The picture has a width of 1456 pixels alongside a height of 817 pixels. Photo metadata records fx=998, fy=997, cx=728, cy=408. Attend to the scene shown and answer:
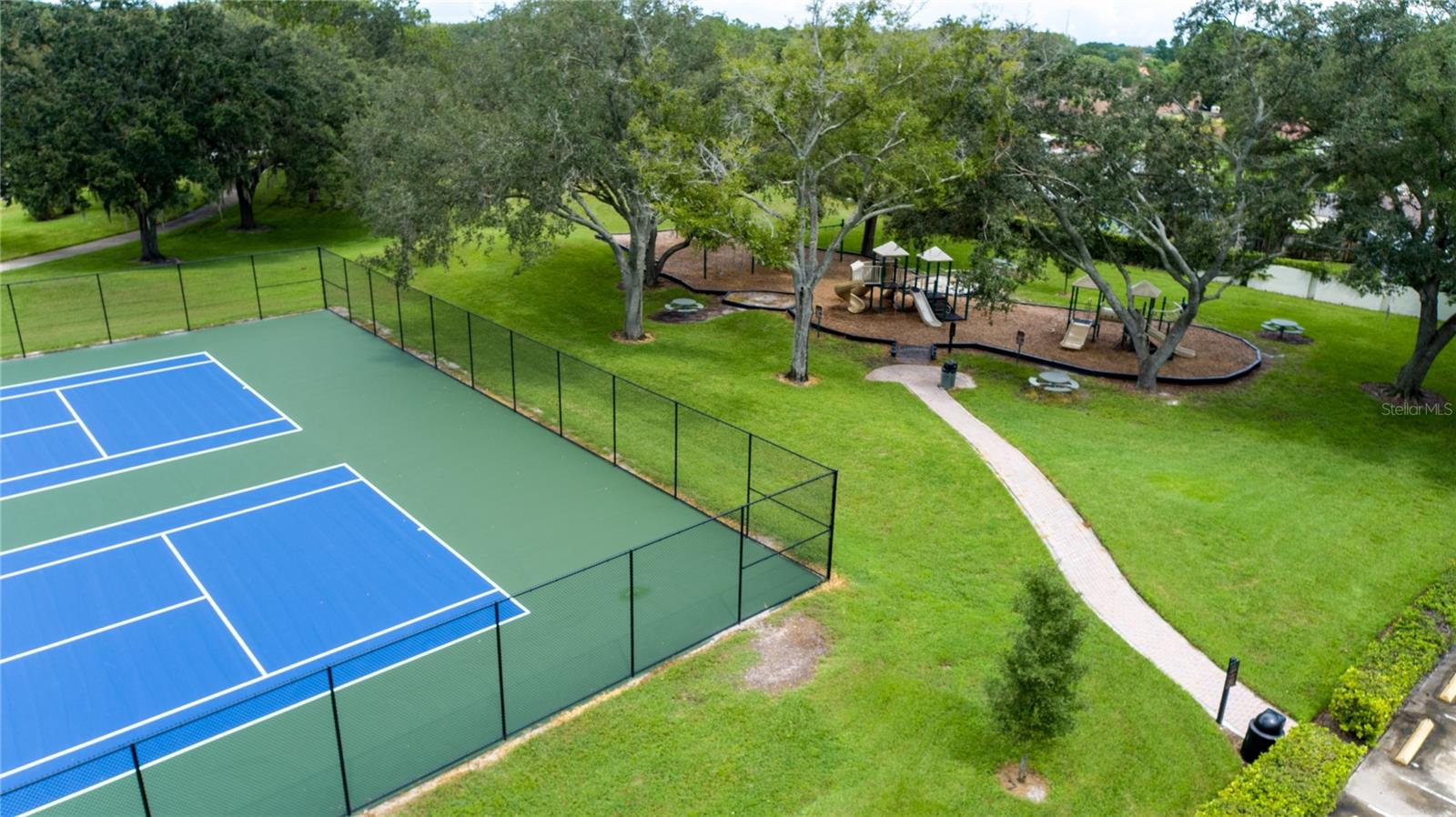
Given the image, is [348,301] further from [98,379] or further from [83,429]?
[83,429]

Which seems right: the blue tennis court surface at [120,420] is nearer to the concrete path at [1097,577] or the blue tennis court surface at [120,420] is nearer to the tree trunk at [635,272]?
the tree trunk at [635,272]

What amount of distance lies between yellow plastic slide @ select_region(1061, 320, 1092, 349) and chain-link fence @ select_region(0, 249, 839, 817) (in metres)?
12.8

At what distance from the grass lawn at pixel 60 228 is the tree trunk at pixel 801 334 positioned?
31.1 meters

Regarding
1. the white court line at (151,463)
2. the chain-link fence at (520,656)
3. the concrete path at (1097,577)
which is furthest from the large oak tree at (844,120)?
the white court line at (151,463)

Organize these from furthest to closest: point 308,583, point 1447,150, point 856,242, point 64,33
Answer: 1. point 856,242
2. point 64,33
3. point 1447,150
4. point 308,583

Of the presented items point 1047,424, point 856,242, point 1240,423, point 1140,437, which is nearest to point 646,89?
point 1047,424

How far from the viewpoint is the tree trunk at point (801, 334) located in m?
25.8

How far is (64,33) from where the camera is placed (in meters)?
35.0

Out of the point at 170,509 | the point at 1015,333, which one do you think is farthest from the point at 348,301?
the point at 1015,333

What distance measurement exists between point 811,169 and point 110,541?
16970 mm

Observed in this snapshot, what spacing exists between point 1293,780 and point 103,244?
48644 mm

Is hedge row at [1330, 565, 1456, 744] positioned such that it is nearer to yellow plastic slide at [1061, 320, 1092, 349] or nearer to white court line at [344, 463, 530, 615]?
white court line at [344, 463, 530, 615]

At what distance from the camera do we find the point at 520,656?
14625mm

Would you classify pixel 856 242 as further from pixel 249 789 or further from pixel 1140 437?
pixel 249 789
